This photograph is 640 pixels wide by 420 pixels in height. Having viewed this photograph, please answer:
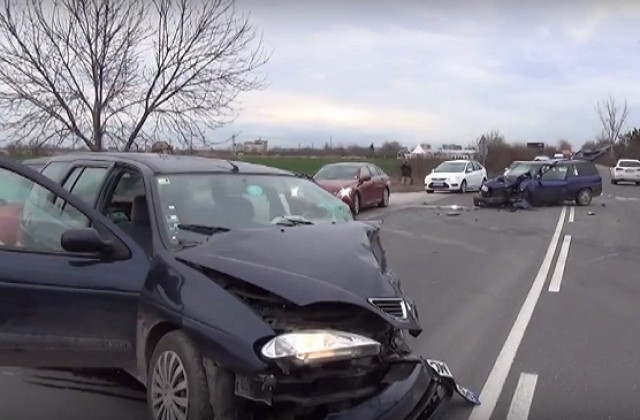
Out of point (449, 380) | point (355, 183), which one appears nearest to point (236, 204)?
point (449, 380)

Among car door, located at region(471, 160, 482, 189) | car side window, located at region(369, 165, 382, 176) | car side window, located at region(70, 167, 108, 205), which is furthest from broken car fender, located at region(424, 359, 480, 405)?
car door, located at region(471, 160, 482, 189)

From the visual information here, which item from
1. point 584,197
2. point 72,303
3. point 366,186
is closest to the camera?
point 72,303

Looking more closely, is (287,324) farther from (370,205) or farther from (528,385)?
(370,205)

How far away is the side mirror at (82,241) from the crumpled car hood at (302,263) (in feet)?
1.53

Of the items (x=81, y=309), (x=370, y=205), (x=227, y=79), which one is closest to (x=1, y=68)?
(x=227, y=79)

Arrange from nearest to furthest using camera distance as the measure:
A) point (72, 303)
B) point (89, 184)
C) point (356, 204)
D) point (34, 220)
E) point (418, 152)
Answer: point (72, 303), point (34, 220), point (89, 184), point (356, 204), point (418, 152)

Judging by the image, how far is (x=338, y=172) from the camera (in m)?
19.2

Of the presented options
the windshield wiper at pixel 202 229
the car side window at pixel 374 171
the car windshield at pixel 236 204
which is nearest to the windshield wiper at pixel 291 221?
the car windshield at pixel 236 204

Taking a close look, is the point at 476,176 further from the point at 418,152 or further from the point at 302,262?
the point at 302,262

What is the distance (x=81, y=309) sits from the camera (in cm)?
362

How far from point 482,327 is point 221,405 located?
3674mm

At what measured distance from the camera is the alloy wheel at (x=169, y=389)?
319cm

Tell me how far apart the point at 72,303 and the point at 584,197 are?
71.8ft

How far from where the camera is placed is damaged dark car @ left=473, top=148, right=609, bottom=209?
833 inches
